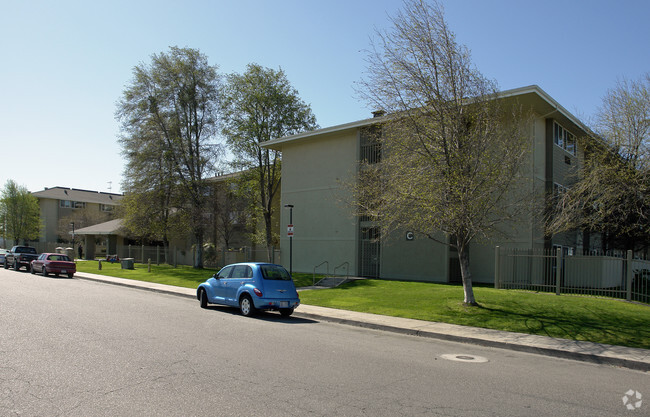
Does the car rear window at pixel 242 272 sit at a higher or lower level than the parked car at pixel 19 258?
higher

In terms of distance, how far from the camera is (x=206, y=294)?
15.8 m

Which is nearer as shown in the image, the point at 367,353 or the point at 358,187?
the point at 367,353

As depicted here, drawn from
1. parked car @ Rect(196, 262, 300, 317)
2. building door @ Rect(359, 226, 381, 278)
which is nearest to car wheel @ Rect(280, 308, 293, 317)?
parked car @ Rect(196, 262, 300, 317)

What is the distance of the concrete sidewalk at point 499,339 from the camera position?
9.35 metres


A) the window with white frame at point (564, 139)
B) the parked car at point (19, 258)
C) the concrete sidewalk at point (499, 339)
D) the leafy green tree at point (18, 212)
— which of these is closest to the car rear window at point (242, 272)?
the concrete sidewalk at point (499, 339)

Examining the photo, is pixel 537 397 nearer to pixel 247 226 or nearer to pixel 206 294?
pixel 206 294

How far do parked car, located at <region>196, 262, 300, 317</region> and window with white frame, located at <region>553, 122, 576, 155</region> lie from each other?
17.7 m

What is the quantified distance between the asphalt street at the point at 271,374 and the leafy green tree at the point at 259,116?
2703cm

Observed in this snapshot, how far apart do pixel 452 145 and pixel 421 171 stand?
1.30 m

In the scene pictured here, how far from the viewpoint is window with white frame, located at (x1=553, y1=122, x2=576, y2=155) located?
82.0 feet

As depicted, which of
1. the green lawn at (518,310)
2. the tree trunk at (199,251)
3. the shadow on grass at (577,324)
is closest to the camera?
the shadow on grass at (577,324)

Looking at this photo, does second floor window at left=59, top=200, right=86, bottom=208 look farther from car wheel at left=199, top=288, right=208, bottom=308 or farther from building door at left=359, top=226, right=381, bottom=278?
car wheel at left=199, top=288, right=208, bottom=308

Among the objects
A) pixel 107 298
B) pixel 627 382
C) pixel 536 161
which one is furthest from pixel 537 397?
pixel 536 161

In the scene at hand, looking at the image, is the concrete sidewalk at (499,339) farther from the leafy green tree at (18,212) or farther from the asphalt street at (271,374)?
the leafy green tree at (18,212)
